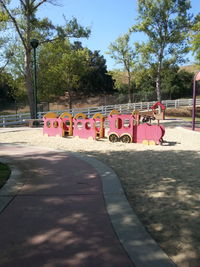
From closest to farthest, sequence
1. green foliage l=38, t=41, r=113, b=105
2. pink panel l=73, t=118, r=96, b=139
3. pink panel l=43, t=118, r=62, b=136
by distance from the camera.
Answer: pink panel l=73, t=118, r=96, b=139 → pink panel l=43, t=118, r=62, b=136 → green foliage l=38, t=41, r=113, b=105

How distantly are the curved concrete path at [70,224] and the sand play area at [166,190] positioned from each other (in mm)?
227

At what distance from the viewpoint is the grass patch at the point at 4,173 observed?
5.29 m

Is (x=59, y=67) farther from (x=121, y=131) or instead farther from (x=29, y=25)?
(x=121, y=131)

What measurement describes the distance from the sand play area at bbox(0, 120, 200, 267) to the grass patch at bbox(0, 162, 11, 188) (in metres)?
2.59

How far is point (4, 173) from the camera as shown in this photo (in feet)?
19.2

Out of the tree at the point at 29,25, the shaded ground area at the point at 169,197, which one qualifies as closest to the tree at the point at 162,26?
the tree at the point at 29,25

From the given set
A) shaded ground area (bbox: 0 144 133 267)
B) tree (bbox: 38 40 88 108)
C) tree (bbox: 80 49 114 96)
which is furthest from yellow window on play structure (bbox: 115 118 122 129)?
tree (bbox: 80 49 114 96)

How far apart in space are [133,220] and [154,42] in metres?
26.2

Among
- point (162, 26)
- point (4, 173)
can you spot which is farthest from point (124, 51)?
point (4, 173)

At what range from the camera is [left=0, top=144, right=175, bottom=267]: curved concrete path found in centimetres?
266

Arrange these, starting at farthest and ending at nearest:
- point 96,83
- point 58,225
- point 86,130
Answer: point 96,83, point 86,130, point 58,225

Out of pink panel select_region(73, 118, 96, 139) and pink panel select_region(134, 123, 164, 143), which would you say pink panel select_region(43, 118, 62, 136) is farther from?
pink panel select_region(134, 123, 164, 143)

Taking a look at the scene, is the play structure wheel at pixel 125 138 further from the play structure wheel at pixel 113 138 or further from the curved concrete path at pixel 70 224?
the curved concrete path at pixel 70 224

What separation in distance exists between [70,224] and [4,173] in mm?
3084
